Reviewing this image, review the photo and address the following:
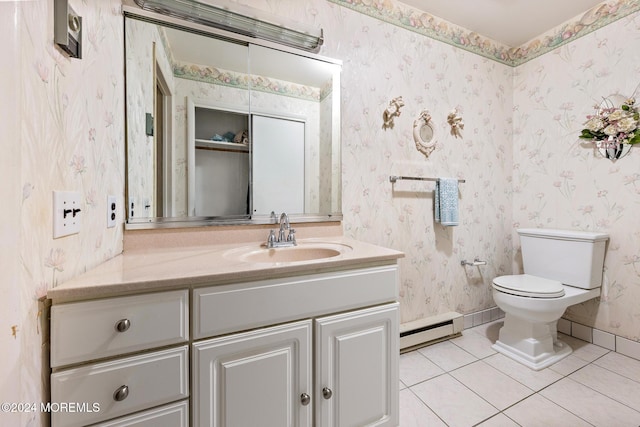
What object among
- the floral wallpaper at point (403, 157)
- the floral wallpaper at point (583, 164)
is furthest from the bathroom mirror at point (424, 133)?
the floral wallpaper at point (583, 164)

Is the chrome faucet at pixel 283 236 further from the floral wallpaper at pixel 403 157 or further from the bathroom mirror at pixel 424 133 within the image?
the bathroom mirror at pixel 424 133

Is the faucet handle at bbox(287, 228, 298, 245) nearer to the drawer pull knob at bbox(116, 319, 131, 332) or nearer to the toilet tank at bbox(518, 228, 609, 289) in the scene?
the drawer pull knob at bbox(116, 319, 131, 332)

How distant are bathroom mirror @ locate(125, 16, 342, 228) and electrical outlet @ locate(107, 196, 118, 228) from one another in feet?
0.37

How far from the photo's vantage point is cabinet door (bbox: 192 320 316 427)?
79 centimetres

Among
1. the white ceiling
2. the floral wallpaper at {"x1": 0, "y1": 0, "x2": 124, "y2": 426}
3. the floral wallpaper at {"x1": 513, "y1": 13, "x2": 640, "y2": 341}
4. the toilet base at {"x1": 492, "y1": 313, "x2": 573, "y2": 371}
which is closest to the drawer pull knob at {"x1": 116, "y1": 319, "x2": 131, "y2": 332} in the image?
the floral wallpaper at {"x1": 0, "y1": 0, "x2": 124, "y2": 426}

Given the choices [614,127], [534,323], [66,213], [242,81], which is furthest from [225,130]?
[614,127]

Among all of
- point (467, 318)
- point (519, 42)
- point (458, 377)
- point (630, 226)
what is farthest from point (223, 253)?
point (519, 42)

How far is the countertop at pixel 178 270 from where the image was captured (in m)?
0.67

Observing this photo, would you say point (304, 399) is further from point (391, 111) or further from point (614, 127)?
point (614, 127)

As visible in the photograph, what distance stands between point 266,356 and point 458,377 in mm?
1238

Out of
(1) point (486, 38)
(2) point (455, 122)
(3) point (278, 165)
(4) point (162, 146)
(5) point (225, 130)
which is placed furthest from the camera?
(1) point (486, 38)

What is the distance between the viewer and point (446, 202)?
1819mm

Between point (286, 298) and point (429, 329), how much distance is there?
1349 millimetres

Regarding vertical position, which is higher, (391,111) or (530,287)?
(391,111)
